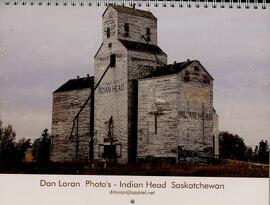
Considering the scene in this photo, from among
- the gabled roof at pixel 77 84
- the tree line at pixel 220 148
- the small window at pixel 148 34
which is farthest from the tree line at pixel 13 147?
the small window at pixel 148 34

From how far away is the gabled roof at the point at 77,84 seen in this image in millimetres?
1458

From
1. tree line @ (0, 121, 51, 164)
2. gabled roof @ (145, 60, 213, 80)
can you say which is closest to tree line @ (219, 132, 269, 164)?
gabled roof @ (145, 60, 213, 80)

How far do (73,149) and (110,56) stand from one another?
9.8 inches

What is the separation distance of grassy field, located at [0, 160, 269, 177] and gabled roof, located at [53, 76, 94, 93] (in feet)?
0.61

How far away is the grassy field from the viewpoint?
139 centimetres

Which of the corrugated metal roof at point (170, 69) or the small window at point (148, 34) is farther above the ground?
the small window at point (148, 34)

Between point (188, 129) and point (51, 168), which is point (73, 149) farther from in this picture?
point (188, 129)

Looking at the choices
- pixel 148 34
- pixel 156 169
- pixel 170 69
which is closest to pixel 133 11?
pixel 148 34

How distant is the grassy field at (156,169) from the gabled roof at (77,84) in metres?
0.19

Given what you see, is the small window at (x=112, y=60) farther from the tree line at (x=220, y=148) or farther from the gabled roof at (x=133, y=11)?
the tree line at (x=220, y=148)

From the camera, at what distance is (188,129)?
57.5 inches

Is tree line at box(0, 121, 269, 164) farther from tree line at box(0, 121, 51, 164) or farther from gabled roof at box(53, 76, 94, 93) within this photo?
gabled roof at box(53, 76, 94, 93)

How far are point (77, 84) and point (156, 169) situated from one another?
28 cm

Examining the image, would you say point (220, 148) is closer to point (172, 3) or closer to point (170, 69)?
point (170, 69)
